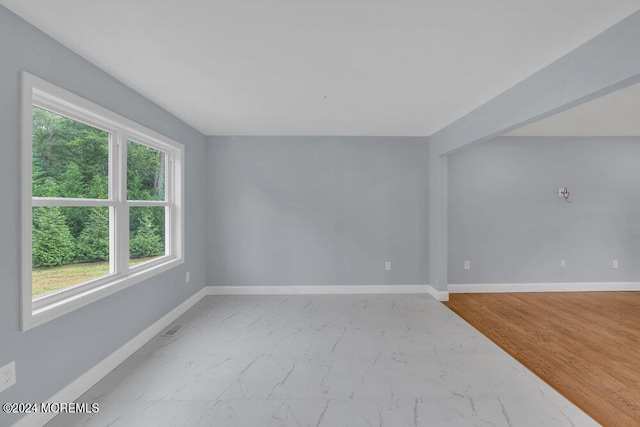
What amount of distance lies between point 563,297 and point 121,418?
5665 mm

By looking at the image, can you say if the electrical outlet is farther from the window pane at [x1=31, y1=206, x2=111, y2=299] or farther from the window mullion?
the window mullion

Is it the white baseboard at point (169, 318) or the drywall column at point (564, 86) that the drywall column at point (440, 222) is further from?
the drywall column at point (564, 86)

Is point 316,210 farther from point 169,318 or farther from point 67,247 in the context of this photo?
point 67,247

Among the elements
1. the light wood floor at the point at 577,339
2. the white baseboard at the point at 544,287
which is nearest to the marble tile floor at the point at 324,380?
the light wood floor at the point at 577,339

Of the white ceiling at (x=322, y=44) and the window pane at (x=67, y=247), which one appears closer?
the white ceiling at (x=322, y=44)

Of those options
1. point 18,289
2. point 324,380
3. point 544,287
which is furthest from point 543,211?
point 18,289

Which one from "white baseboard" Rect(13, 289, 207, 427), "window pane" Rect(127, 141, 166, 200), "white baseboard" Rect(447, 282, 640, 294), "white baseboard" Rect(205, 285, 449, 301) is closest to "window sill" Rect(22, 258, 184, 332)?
"white baseboard" Rect(13, 289, 207, 427)

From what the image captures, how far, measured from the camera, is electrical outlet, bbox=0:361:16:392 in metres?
Result: 1.59

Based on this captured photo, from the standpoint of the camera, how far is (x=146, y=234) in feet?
10.9

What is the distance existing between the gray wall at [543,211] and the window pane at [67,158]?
4619 mm

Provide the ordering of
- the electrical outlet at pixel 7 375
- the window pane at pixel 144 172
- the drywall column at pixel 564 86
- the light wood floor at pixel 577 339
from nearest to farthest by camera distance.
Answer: the electrical outlet at pixel 7 375, the drywall column at pixel 564 86, the light wood floor at pixel 577 339, the window pane at pixel 144 172

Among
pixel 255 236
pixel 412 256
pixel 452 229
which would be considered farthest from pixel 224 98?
pixel 452 229

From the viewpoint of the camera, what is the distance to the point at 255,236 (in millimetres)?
4648

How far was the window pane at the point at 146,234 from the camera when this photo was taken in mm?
3018
